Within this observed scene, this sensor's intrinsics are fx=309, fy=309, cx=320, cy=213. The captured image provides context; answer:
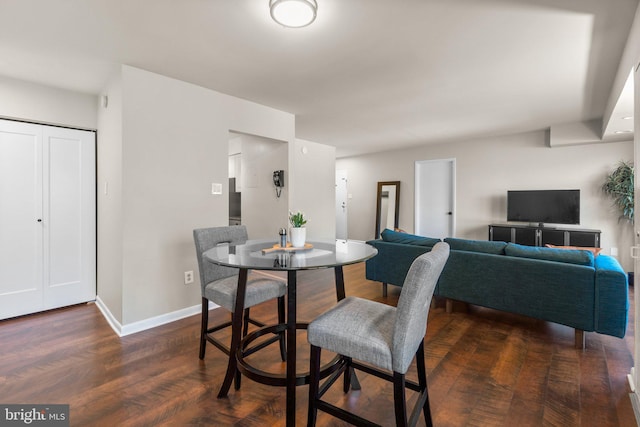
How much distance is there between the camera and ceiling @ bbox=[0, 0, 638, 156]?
1.91m

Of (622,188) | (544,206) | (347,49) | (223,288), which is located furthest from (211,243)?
A: (622,188)

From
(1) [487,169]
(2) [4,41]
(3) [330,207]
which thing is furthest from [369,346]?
(1) [487,169]

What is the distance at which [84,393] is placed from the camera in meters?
1.82

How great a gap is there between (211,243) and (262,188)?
2.20 meters

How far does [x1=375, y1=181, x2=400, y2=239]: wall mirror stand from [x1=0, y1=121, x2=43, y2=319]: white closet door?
19.5 ft

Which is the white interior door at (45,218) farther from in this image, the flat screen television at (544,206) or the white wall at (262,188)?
the flat screen television at (544,206)

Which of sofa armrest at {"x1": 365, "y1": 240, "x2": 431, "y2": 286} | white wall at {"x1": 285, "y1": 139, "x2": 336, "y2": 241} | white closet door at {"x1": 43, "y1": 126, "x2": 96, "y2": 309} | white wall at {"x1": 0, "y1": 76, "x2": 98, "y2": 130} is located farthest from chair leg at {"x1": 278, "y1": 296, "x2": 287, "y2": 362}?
white wall at {"x1": 285, "y1": 139, "x2": 336, "y2": 241}

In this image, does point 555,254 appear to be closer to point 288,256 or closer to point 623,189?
point 288,256

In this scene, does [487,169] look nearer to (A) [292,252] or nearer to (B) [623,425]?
(B) [623,425]

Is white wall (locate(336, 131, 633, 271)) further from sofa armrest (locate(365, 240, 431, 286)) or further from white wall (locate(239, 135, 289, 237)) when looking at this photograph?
white wall (locate(239, 135, 289, 237))

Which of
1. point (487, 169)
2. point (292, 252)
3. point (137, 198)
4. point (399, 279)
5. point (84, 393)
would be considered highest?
point (487, 169)

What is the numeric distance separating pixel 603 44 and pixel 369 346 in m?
2.85

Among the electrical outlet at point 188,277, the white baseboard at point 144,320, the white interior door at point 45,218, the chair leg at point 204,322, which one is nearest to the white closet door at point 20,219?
the white interior door at point 45,218

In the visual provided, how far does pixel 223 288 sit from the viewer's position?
202 cm
